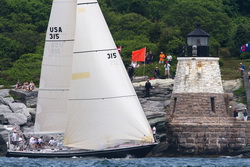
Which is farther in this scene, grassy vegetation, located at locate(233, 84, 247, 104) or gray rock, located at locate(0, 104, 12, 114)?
grassy vegetation, located at locate(233, 84, 247, 104)

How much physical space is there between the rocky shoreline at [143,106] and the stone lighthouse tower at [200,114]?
89 cm

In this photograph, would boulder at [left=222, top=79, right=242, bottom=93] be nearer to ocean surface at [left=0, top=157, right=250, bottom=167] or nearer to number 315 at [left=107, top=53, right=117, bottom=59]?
ocean surface at [left=0, top=157, right=250, bottom=167]

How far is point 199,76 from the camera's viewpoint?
4806 centimetres

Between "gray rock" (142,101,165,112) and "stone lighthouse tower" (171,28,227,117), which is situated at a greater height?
"stone lighthouse tower" (171,28,227,117)

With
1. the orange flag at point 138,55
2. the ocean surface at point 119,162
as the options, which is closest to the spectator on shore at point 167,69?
the orange flag at point 138,55

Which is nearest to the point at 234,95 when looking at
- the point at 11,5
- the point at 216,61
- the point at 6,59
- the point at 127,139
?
the point at 216,61

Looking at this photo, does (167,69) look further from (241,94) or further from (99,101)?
(99,101)

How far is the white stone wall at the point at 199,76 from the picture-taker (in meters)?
48.1

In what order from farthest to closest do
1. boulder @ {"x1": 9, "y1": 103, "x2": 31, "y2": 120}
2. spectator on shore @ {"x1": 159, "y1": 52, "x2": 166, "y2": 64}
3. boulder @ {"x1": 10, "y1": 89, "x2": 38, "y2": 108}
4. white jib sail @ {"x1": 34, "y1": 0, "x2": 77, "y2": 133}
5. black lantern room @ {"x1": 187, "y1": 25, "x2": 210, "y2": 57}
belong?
spectator on shore @ {"x1": 159, "y1": 52, "x2": 166, "y2": 64}, boulder @ {"x1": 10, "y1": 89, "x2": 38, "y2": 108}, boulder @ {"x1": 9, "y1": 103, "x2": 31, "y2": 120}, black lantern room @ {"x1": 187, "y1": 25, "x2": 210, "y2": 57}, white jib sail @ {"x1": 34, "y1": 0, "x2": 77, "y2": 133}

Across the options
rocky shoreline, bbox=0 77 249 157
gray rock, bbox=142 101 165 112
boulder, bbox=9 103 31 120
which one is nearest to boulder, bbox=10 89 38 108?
rocky shoreline, bbox=0 77 249 157

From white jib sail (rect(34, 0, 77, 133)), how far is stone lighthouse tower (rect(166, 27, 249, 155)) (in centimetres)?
718

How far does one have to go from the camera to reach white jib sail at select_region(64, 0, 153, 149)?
41.5m

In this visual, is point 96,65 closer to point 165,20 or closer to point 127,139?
point 127,139

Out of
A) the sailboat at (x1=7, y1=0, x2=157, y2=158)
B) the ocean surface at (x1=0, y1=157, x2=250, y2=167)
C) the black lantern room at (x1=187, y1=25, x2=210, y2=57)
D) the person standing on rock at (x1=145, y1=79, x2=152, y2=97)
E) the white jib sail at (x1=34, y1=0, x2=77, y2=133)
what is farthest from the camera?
the person standing on rock at (x1=145, y1=79, x2=152, y2=97)
